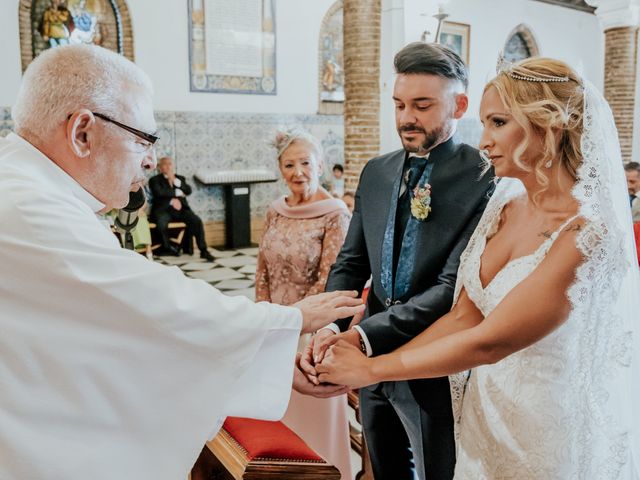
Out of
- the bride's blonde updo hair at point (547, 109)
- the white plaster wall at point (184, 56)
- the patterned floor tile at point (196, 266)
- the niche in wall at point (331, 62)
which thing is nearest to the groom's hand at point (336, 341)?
the bride's blonde updo hair at point (547, 109)

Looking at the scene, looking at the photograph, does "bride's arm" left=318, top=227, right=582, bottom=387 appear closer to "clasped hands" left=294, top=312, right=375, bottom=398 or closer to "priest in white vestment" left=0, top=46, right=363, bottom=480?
"clasped hands" left=294, top=312, right=375, bottom=398

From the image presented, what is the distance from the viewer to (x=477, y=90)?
13.0m

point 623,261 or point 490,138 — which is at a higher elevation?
point 490,138

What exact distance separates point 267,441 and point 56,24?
9626mm

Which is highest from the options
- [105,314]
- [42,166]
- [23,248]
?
[42,166]

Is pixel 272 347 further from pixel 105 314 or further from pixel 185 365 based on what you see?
pixel 105 314

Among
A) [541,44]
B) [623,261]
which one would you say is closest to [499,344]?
[623,261]

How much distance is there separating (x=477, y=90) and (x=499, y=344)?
12.1 metres

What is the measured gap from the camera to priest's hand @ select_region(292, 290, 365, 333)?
181 centimetres

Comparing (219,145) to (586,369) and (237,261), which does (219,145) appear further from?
(586,369)

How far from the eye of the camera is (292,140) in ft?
10.6

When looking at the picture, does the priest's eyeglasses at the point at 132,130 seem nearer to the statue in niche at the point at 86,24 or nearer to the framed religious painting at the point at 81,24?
the framed religious painting at the point at 81,24

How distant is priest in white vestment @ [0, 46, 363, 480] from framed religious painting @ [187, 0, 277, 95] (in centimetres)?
954

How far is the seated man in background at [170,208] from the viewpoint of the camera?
1016 cm
